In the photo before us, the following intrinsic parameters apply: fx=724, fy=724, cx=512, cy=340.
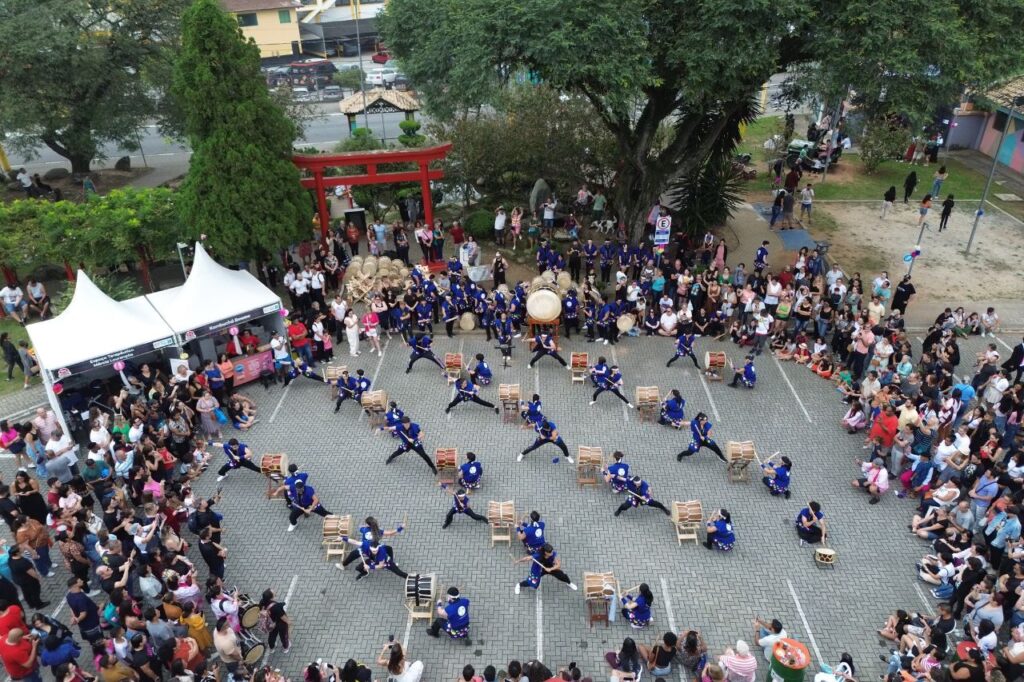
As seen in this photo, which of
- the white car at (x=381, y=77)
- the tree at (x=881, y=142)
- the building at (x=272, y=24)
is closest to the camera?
the tree at (x=881, y=142)

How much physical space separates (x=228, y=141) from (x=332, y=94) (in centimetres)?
3137

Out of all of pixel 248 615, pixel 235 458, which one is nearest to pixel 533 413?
pixel 235 458

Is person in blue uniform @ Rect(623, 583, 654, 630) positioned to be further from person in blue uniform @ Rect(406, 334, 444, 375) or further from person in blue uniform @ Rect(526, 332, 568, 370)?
person in blue uniform @ Rect(406, 334, 444, 375)

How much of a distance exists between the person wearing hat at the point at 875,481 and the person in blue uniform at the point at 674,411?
3.70 meters

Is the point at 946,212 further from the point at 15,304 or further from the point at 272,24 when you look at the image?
the point at 272,24

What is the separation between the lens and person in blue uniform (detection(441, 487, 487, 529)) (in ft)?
42.6

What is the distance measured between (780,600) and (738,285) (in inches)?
394

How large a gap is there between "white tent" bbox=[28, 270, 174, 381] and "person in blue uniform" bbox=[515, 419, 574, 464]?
8435 millimetres

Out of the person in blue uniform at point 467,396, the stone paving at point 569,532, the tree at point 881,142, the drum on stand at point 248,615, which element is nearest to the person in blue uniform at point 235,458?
the stone paving at point 569,532

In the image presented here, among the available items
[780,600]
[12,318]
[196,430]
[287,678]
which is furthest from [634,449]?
[12,318]

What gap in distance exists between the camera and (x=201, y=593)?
1169cm

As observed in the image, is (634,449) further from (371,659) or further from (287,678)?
(287,678)

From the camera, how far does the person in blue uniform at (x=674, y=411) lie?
15797mm

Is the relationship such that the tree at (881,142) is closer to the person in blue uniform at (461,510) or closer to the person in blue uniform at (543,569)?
the person in blue uniform at (461,510)
